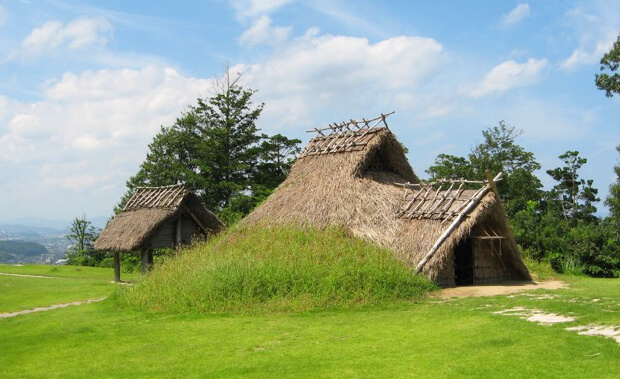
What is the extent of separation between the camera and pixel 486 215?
1489 centimetres

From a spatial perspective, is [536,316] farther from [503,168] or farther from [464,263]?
[503,168]

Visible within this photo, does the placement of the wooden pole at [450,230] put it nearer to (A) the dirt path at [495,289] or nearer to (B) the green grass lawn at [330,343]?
(A) the dirt path at [495,289]

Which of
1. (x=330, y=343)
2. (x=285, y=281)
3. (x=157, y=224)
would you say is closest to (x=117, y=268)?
(x=157, y=224)

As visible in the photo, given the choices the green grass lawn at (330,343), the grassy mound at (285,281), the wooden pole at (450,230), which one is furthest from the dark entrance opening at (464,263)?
the green grass lawn at (330,343)

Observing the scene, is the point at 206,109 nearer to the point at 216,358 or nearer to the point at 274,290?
the point at 274,290

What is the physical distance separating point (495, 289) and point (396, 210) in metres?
3.58

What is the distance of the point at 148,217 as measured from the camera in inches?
840

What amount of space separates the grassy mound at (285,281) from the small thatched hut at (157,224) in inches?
239

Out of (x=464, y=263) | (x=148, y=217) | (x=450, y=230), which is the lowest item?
→ (x=464, y=263)

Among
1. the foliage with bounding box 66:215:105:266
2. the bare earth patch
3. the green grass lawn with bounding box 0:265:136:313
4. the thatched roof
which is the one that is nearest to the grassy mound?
the green grass lawn with bounding box 0:265:136:313

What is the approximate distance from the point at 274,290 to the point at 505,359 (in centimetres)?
651

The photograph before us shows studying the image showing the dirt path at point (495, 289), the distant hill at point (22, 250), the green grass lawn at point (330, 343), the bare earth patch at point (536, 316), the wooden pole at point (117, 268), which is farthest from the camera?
the distant hill at point (22, 250)

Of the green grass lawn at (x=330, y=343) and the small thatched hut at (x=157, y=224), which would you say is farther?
the small thatched hut at (x=157, y=224)

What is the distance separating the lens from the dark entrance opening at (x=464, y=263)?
51.1 ft
